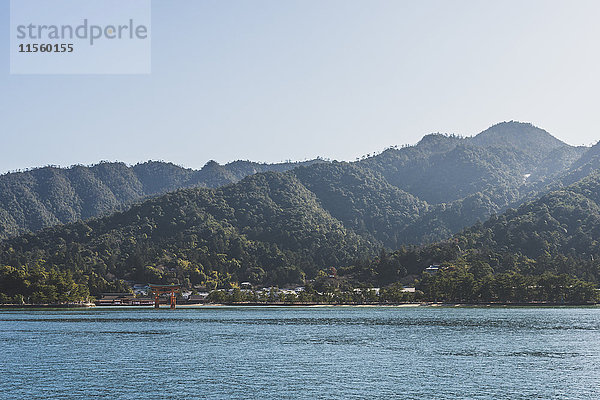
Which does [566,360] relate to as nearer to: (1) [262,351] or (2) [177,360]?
(1) [262,351]

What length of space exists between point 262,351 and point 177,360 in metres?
11.0

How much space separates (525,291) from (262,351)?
358 feet

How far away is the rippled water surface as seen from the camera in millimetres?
45250

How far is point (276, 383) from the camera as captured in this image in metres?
48.8

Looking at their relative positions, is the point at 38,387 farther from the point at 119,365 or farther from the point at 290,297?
the point at 290,297

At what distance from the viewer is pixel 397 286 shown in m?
192

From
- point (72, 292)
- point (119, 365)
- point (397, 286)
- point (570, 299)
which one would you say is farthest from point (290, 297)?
point (119, 365)

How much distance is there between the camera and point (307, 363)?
59.5 m

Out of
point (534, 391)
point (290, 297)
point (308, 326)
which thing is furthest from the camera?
point (290, 297)

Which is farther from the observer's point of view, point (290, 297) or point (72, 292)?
point (290, 297)

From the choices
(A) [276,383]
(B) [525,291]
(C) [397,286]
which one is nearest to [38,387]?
(A) [276,383]

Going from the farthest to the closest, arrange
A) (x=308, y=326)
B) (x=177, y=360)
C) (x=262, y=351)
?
(x=308, y=326)
(x=262, y=351)
(x=177, y=360)

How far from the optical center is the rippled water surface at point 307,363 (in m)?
45.2

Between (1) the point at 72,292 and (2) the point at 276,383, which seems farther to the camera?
(1) the point at 72,292
